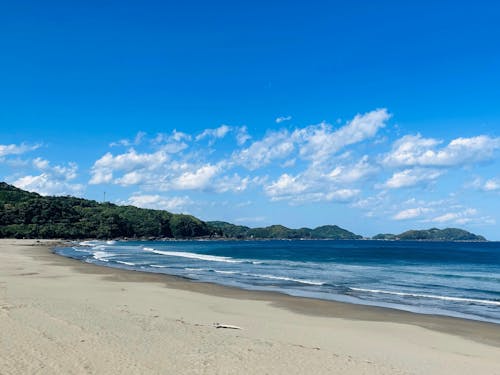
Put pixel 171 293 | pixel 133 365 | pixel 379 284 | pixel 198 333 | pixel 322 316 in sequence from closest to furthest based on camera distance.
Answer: pixel 133 365 < pixel 198 333 < pixel 322 316 < pixel 171 293 < pixel 379 284

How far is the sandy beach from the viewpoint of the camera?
33.4ft

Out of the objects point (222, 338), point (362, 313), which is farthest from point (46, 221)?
point (222, 338)

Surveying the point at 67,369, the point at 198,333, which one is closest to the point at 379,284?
the point at 198,333

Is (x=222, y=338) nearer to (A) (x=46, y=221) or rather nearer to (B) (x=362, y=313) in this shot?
(B) (x=362, y=313)

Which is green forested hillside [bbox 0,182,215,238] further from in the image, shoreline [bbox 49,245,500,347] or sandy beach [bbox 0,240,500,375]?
sandy beach [bbox 0,240,500,375]

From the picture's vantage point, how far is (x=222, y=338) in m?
13.1

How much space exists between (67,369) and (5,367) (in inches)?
45.2

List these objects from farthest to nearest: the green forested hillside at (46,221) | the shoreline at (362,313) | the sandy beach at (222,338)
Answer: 1. the green forested hillside at (46,221)
2. the shoreline at (362,313)
3. the sandy beach at (222,338)

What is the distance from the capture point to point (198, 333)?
13.7m

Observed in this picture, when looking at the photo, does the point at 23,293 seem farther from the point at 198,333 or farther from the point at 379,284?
the point at 379,284

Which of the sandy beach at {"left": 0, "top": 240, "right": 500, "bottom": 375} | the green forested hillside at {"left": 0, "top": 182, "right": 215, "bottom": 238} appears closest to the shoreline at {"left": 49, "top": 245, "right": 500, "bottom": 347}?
the sandy beach at {"left": 0, "top": 240, "right": 500, "bottom": 375}

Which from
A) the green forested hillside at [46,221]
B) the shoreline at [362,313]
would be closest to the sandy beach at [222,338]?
the shoreline at [362,313]

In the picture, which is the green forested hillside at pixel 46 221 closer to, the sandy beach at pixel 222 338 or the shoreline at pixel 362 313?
the shoreline at pixel 362 313

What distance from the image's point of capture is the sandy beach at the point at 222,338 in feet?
33.4
